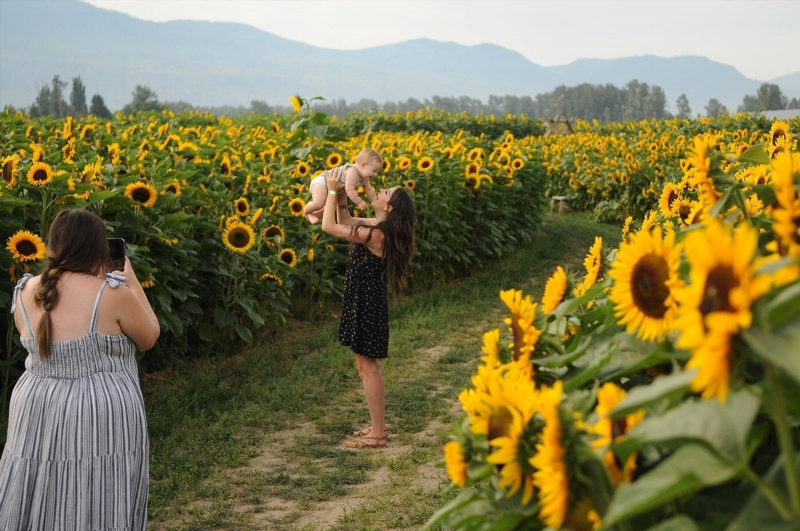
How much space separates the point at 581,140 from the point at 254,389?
44.3 feet

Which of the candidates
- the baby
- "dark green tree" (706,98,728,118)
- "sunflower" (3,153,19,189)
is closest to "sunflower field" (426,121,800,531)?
"sunflower" (3,153,19,189)

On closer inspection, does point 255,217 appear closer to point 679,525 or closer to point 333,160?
point 333,160

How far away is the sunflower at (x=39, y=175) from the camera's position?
16.6 feet

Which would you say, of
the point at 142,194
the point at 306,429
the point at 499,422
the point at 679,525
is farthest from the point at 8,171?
the point at 679,525

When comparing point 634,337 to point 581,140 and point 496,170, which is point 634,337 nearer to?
point 496,170

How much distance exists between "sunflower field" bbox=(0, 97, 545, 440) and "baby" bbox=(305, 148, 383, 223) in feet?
1.79

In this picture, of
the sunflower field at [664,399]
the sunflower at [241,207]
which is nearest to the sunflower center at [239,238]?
the sunflower at [241,207]

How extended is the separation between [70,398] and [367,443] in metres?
2.59

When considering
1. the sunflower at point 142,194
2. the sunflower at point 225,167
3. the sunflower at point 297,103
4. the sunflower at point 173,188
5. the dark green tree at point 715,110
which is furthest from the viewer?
the dark green tree at point 715,110

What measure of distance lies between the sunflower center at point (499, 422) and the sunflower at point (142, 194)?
16.6ft

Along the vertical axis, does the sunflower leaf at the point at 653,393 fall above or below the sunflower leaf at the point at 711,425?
above

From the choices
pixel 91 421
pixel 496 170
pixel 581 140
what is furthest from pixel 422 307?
pixel 581 140

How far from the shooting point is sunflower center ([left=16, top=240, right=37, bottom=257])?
458 cm

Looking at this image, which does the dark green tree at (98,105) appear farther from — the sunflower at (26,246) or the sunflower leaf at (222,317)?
the sunflower at (26,246)
